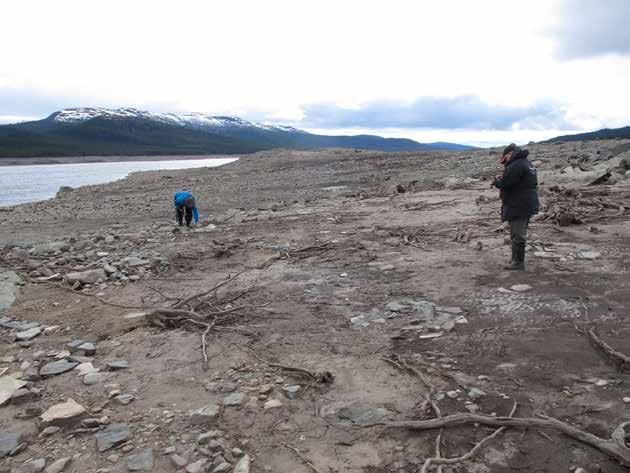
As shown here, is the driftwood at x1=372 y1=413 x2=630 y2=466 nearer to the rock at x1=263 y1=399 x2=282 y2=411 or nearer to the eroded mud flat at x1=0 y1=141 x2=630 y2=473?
the eroded mud flat at x1=0 y1=141 x2=630 y2=473

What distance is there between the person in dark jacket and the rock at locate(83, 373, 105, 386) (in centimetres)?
531

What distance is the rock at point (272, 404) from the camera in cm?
368

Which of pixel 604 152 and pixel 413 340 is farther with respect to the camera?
pixel 604 152

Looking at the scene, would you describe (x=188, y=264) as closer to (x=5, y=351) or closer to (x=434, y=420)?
(x=5, y=351)

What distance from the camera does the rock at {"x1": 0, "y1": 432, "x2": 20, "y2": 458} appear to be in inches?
128

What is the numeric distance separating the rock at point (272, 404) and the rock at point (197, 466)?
0.70 metres

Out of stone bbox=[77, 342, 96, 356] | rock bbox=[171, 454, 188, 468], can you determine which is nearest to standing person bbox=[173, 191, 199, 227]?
stone bbox=[77, 342, 96, 356]

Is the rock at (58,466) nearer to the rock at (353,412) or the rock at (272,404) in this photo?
the rock at (272,404)

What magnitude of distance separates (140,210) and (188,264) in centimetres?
1120

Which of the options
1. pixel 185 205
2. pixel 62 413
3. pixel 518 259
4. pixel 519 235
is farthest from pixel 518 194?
pixel 185 205

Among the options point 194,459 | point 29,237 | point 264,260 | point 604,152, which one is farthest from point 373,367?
point 604,152

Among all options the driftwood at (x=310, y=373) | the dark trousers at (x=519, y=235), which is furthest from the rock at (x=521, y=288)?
the driftwood at (x=310, y=373)

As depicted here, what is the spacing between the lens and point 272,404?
3.72m

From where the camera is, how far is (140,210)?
1856cm
